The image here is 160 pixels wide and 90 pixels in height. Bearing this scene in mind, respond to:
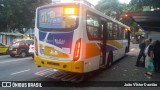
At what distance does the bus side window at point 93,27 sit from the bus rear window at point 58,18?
0.76 metres

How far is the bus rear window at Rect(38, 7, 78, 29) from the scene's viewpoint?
27.9 feet

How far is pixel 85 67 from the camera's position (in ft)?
27.8

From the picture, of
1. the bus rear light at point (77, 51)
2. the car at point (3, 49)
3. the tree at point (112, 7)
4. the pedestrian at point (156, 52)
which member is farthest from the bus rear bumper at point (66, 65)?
the tree at point (112, 7)

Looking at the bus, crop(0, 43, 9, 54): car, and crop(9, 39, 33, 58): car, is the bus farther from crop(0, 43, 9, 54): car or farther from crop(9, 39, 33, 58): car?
crop(0, 43, 9, 54): car

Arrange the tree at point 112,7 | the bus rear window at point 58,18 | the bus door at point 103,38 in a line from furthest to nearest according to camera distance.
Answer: the tree at point 112,7, the bus door at point 103,38, the bus rear window at point 58,18

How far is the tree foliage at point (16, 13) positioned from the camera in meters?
35.2

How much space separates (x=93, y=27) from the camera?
31.2ft

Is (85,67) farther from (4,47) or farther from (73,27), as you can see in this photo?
(4,47)

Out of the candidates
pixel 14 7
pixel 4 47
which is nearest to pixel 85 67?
pixel 4 47

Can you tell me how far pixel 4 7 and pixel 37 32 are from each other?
29010mm

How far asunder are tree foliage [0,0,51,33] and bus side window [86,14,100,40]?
2697 centimetres

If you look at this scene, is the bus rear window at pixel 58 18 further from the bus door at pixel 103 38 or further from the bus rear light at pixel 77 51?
the bus door at pixel 103 38

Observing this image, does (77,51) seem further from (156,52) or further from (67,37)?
(156,52)

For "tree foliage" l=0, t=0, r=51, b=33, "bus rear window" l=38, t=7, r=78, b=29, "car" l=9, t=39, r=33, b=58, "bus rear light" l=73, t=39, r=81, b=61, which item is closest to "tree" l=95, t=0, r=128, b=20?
"tree foliage" l=0, t=0, r=51, b=33
